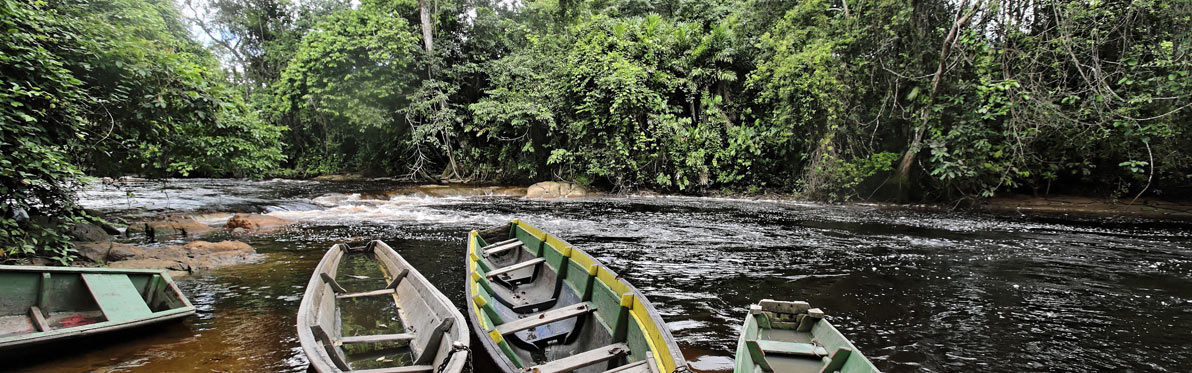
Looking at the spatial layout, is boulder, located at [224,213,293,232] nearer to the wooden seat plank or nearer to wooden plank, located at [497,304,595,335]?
the wooden seat plank

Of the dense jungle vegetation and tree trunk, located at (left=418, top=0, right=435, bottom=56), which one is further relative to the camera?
tree trunk, located at (left=418, top=0, right=435, bottom=56)

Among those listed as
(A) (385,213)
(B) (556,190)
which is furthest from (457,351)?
(B) (556,190)

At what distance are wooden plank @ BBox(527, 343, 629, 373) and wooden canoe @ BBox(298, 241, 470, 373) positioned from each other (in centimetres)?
54

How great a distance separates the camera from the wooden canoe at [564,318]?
3.21m

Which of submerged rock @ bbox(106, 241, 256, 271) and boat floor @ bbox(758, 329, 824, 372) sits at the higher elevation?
boat floor @ bbox(758, 329, 824, 372)

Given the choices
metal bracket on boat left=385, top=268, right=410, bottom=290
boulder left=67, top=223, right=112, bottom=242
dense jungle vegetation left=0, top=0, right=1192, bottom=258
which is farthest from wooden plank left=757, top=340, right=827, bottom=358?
boulder left=67, top=223, right=112, bottom=242

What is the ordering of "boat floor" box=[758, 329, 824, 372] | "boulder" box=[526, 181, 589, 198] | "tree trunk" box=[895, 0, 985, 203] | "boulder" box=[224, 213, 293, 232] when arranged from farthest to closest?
"boulder" box=[526, 181, 589, 198], "tree trunk" box=[895, 0, 985, 203], "boulder" box=[224, 213, 293, 232], "boat floor" box=[758, 329, 824, 372]

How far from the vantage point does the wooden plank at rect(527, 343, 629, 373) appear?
→ 3.20 meters

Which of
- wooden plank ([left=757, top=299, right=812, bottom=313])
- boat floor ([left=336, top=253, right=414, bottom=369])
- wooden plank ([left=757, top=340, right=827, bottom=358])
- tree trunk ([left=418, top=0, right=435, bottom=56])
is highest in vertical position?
tree trunk ([left=418, top=0, right=435, bottom=56])

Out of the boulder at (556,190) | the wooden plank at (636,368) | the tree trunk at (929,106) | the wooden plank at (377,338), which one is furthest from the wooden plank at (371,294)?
the tree trunk at (929,106)

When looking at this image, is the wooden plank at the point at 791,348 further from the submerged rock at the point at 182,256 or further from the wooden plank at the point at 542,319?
the submerged rock at the point at 182,256

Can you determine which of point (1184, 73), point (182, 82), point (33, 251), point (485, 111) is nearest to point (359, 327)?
point (33, 251)

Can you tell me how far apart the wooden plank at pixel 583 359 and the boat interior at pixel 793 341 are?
2.85ft

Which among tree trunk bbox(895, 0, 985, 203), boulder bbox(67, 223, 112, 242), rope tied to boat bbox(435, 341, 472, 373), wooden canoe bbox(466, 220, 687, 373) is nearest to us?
rope tied to boat bbox(435, 341, 472, 373)
